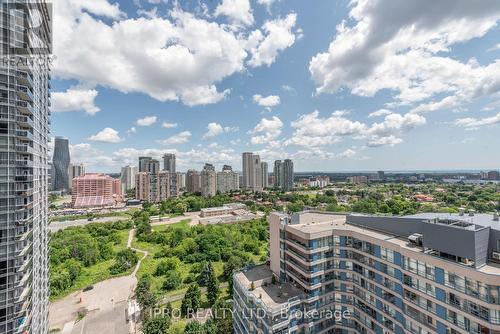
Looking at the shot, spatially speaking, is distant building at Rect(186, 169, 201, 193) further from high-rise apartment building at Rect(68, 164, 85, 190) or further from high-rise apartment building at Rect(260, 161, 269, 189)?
high-rise apartment building at Rect(68, 164, 85, 190)

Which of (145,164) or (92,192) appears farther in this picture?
(145,164)

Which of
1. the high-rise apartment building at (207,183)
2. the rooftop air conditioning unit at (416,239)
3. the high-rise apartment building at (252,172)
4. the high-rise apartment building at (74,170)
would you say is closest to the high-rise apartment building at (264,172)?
the high-rise apartment building at (252,172)

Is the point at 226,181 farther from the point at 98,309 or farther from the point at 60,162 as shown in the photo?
the point at 98,309

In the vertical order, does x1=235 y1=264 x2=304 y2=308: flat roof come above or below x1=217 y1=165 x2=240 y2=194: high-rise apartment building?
below

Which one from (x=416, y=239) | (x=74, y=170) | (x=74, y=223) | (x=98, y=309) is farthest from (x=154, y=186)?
(x=416, y=239)

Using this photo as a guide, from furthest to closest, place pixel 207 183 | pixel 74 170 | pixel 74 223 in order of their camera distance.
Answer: pixel 74 170 < pixel 207 183 < pixel 74 223

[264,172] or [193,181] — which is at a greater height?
[264,172]

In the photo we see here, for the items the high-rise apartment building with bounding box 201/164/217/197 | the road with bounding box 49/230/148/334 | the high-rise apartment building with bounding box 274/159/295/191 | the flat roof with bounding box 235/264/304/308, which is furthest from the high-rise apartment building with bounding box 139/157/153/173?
the flat roof with bounding box 235/264/304/308
